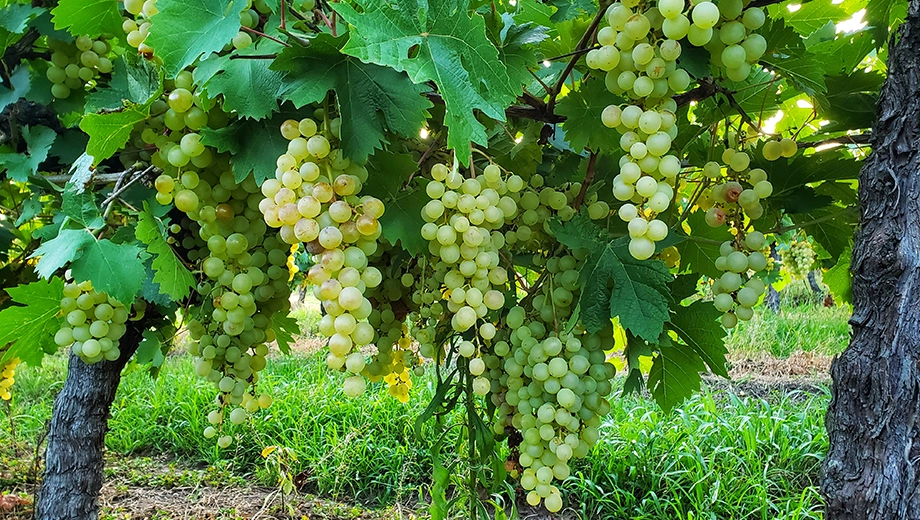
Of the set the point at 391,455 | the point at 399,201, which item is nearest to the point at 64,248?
the point at 399,201

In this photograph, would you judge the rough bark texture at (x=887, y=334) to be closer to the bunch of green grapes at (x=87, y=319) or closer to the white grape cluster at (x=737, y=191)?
the white grape cluster at (x=737, y=191)

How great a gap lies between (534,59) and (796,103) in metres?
0.96

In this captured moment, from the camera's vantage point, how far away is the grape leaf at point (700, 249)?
1.02 metres

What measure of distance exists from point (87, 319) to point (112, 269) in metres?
0.21

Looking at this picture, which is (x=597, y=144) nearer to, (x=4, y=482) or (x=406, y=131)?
(x=406, y=131)

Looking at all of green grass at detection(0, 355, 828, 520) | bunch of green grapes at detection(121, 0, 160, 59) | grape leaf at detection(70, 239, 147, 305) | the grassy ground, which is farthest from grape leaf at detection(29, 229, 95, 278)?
the grassy ground

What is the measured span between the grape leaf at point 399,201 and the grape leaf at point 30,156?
0.86 metres

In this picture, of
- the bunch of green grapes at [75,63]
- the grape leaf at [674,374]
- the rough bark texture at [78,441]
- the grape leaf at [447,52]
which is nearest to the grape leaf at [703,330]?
the grape leaf at [674,374]

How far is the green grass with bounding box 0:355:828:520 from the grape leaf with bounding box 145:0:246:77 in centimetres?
255

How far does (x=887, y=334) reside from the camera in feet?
2.21

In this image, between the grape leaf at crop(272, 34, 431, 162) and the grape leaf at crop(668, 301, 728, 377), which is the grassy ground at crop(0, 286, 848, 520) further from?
the grape leaf at crop(272, 34, 431, 162)

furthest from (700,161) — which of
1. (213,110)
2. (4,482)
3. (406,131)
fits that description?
(4,482)

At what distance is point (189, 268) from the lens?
3.49 ft

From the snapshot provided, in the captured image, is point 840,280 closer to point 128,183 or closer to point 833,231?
point 833,231
